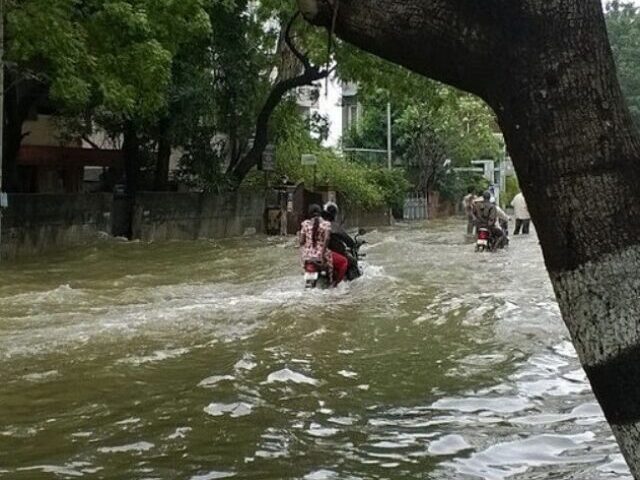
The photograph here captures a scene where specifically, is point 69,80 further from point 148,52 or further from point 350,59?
point 350,59

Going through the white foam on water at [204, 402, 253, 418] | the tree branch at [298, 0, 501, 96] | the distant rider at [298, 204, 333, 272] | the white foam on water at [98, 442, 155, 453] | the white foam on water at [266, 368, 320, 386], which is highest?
the tree branch at [298, 0, 501, 96]

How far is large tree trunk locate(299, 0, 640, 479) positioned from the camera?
2883mm

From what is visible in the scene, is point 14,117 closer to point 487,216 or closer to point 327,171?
point 487,216

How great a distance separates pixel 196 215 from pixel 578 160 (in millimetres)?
23194

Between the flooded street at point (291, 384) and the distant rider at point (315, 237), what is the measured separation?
0.57 m

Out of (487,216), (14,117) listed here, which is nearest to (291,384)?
(487,216)

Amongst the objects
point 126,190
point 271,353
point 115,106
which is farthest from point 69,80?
point 126,190

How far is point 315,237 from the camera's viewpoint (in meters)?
13.2

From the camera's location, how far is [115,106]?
15.2m

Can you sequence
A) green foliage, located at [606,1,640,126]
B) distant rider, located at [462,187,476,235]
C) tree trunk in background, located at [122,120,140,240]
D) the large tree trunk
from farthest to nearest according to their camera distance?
green foliage, located at [606,1,640,126]
tree trunk in background, located at [122,120,140,240]
distant rider, located at [462,187,476,235]
the large tree trunk

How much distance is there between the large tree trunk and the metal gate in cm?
3736

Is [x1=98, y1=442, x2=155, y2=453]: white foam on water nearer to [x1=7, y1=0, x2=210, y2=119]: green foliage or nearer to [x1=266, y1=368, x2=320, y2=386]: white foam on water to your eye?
[x1=266, y1=368, x2=320, y2=386]: white foam on water

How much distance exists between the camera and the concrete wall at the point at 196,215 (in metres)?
23.9

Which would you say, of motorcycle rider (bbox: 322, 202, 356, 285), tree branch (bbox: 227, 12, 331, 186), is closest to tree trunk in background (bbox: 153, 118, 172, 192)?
tree branch (bbox: 227, 12, 331, 186)
